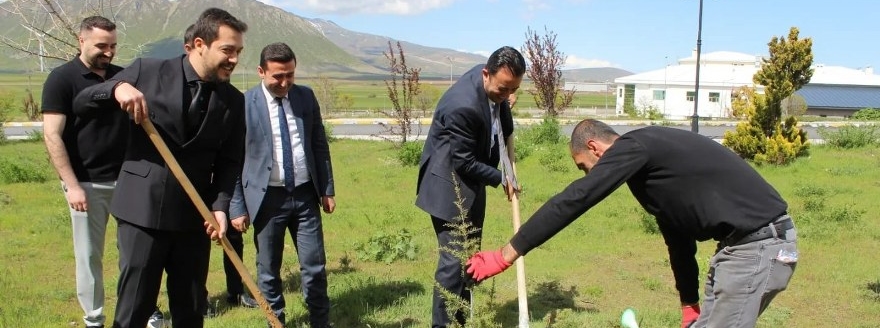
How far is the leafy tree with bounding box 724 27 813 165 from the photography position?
1285 cm

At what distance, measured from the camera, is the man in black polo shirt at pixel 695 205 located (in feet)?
9.45

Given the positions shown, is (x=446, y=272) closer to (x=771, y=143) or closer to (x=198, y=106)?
(x=198, y=106)

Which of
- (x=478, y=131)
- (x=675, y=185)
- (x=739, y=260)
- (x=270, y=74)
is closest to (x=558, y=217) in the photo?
(x=675, y=185)

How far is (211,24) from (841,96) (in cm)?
6383

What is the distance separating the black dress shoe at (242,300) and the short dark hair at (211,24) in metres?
2.60

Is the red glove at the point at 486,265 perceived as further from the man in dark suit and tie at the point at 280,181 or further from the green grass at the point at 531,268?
the man in dark suit and tie at the point at 280,181

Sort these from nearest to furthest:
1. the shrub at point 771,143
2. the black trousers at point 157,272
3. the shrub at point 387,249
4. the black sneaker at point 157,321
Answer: the black trousers at point 157,272 < the black sneaker at point 157,321 < the shrub at point 387,249 < the shrub at point 771,143

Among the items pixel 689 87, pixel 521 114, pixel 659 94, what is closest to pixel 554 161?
pixel 521 114

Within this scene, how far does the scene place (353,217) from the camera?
8750 millimetres

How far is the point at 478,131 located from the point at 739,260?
1.60 metres

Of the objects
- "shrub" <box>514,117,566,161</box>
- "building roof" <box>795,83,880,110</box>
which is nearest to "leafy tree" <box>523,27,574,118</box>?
"shrub" <box>514,117,566,161</box>

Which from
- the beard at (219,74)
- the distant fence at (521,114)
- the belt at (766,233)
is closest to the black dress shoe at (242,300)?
Answer: the beard at (219,74)

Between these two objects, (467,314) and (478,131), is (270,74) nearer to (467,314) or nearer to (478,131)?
(478,131)

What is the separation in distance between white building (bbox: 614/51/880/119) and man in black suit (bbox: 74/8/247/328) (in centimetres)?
4198
